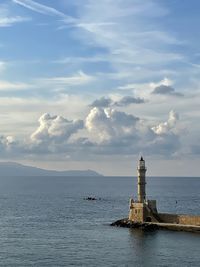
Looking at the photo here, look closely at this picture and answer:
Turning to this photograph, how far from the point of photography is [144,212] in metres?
87.1

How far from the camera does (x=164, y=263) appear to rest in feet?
201

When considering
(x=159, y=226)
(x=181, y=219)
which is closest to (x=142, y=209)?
(x=159, y=226)

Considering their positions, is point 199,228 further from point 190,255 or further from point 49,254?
point 49,254

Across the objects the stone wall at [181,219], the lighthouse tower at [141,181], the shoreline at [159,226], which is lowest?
the shoreline at [159,226]

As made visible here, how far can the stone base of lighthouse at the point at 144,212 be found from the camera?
86.8 metres

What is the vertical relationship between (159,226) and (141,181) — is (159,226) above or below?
below

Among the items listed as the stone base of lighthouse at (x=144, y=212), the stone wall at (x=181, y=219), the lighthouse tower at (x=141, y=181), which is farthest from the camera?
the lighthouse tower at (x=141, y=181)

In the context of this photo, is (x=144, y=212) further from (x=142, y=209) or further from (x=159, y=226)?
(x=159, y=226)

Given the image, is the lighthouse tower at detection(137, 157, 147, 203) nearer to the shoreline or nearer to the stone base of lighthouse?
the stone base of lighthouse

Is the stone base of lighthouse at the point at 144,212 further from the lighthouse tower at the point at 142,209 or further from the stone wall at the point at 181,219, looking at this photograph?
the stone wall at the point at 181,219

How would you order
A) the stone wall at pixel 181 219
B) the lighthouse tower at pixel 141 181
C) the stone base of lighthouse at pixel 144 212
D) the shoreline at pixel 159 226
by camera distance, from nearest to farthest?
the shoreline at pixel 159 226, the stone wall at pixel 181 219, the stone base of lighthouse at pixel 144 212, the lighthouse tower at pixel 141 181

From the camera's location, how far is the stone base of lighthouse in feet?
285

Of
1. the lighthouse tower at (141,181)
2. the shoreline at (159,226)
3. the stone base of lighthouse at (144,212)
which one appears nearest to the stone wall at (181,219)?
the stone base of lighthouse at (144,212)

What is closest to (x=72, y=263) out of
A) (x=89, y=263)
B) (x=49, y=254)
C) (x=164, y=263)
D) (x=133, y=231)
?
(x=89, y=263)
